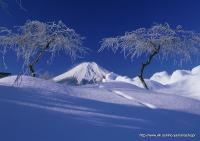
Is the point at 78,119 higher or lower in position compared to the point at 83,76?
lower

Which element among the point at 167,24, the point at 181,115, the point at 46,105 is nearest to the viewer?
the point at 46,105

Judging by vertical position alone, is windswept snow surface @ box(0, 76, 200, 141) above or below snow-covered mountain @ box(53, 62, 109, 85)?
below

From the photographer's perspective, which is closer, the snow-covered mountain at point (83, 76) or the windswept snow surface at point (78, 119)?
the windswept snow surface at point (78, 119)

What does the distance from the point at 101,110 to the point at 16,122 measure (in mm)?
1699

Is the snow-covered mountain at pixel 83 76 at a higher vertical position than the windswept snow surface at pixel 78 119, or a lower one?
higher

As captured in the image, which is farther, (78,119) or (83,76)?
(83,76)

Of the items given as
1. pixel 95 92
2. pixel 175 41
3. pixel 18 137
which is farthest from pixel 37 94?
pixel 175 41

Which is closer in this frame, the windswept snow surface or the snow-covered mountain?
the windswept snow surface

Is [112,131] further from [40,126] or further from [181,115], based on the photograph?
[181,115]

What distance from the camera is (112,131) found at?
4.73 m

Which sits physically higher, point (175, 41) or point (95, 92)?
point (175, 41)

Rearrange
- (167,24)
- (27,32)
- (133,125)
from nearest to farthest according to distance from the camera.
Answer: (133,125) < (27,32) < (167,24)

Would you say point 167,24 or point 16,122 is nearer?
point 16,122

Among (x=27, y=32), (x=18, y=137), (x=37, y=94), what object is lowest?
(x=18, y=137)
